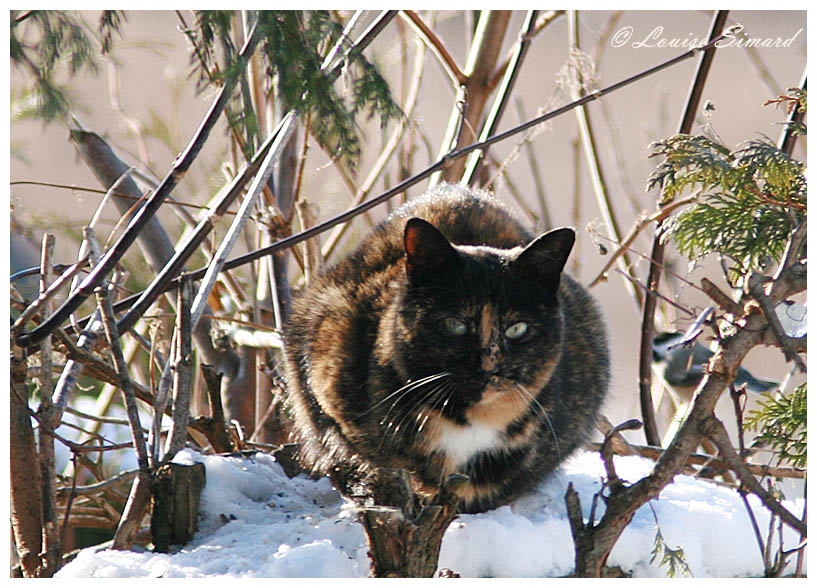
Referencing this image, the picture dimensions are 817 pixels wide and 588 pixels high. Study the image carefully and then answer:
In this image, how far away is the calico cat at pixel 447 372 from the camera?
5.61ft

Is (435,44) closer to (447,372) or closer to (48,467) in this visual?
(447,372)

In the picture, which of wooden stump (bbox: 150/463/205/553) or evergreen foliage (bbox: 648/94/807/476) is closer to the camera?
evergreen foliage (bbox: 648/94/807/476)

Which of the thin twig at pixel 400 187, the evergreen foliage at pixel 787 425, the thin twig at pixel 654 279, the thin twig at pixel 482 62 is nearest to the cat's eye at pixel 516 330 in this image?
the thin twig at pixel 400 187

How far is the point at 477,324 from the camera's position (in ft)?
5.54

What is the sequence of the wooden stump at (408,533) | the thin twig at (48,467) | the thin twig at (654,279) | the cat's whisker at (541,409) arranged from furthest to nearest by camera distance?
the thin twig at (654,279)
the cat's whisker at (541,409)
the thin twig at (48,467)
the wooden stump at (408,533)

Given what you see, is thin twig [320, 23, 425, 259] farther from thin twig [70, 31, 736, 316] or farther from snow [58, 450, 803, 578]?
snow [58, 450, 803, 578]

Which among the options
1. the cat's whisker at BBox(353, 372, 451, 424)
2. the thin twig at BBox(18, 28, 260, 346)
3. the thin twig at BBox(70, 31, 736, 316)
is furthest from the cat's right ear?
the thin twig at BBox(18, 28, 260, 346)

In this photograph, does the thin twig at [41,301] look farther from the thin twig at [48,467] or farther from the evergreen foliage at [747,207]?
the evergreen foliage at [747,207]

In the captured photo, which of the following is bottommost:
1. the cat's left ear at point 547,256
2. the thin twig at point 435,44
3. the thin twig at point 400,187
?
the cat's left ear at point 547,256

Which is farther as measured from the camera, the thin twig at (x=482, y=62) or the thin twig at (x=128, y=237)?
the thin twig at (x=482, y=62)

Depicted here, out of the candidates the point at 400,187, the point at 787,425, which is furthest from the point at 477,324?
the point at 787,425

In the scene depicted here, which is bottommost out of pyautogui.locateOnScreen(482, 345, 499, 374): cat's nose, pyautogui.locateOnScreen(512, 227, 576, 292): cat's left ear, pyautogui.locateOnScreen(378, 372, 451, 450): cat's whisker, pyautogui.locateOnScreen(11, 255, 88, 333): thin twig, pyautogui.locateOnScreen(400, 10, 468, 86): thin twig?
pyautogui.locateOnScreen(378, 372, 451, 450): cat's whisker

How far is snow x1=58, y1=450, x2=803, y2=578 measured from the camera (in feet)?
4.77
